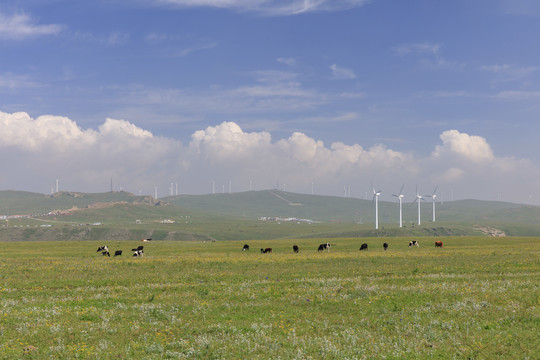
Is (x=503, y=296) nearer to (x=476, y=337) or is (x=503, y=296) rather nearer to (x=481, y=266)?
(x=476, y=337)

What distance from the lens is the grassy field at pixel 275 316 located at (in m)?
15.7

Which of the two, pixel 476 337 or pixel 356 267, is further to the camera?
pixel 356 267

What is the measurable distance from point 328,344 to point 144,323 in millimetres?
8613

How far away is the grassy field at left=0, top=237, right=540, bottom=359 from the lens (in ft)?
51.6

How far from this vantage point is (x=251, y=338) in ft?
56.6

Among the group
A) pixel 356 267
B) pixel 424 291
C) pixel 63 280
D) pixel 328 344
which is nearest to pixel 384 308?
pixel 424 291

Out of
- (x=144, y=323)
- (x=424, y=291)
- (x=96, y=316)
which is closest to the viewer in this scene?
(x=144, y=323)

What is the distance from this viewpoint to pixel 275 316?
21.2 m

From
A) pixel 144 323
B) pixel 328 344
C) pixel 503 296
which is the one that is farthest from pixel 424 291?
pixel 144 323

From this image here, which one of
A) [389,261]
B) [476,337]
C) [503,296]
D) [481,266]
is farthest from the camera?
[389,261]

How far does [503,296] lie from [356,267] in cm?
1948

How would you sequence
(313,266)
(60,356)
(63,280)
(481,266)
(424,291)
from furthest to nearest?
(313,266), (481,266), (63,280), (424,291), (60,356)

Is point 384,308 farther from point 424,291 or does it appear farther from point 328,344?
point 328,344

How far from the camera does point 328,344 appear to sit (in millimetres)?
15977
